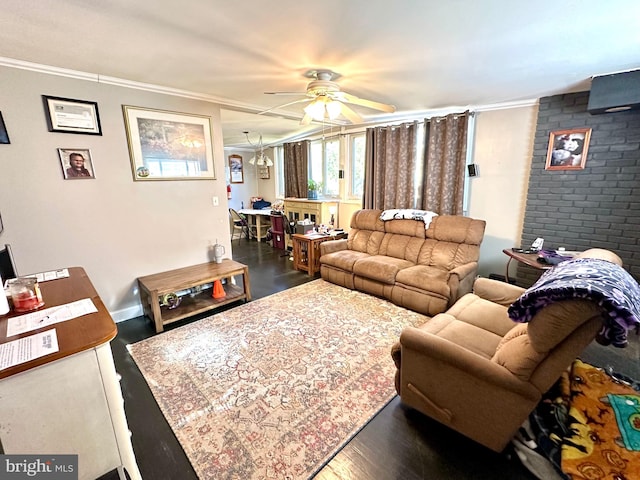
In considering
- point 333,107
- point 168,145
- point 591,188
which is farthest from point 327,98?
point 591,188

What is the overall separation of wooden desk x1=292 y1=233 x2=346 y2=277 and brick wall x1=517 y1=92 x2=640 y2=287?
2.74 meters

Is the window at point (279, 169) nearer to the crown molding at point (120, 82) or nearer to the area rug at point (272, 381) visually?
the crown molding at point (120, 82)

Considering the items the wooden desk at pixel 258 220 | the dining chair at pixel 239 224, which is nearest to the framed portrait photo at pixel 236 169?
the dining chair at pixel 239 224

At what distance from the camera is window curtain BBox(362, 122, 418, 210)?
13.1ft

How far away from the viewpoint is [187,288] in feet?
9.91

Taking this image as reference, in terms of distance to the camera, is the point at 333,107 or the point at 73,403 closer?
the point at 73,403

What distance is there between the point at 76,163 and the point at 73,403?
2300 mm

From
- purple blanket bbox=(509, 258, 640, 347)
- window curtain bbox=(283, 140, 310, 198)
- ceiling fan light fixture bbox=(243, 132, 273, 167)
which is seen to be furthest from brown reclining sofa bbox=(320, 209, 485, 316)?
ceiling fan light fixture bbox=(243, 132, 273, 167)

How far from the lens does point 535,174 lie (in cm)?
320

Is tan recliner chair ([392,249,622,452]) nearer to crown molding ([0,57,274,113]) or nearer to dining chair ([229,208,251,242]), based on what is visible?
crown molding ([0,57,274,113])

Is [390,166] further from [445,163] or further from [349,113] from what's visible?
[349,113]

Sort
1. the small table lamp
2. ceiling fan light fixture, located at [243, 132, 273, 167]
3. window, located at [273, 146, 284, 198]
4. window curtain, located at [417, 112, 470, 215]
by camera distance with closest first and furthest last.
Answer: window curtain, located at [417, 112, 470, 215] → the small table lamp → ceiling fan light fixture, located at [243, 132, 273, 167] → window, located at [273, 146, 284, 198]

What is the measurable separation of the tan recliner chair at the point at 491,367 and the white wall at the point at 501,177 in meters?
1.81

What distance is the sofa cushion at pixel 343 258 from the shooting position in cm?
366
